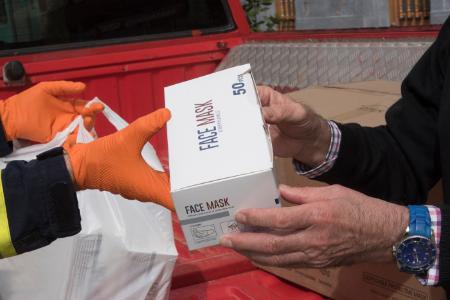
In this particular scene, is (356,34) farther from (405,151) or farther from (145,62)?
(405,151)

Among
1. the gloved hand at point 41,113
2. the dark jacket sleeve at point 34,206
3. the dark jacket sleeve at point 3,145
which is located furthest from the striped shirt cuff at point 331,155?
the dark jacket sleeve at point 3,145

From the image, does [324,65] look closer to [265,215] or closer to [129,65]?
[129,65]

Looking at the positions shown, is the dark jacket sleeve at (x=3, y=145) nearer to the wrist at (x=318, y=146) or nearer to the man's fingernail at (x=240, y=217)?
the wrist at (x=318, y=146)

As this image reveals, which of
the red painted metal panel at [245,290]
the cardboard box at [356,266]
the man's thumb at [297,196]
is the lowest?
the red painted metal panel at [245,290]

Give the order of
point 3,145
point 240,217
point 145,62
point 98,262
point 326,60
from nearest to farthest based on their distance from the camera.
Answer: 1. point 240,217
2. point 98,262
3. point 3,145
4. point 326,60
5. point 145,62

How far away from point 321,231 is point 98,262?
0.64 m

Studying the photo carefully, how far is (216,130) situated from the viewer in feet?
3.63

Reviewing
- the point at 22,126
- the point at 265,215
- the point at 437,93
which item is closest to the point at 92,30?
the point at 22,126

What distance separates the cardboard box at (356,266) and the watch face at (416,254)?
0.33 metres

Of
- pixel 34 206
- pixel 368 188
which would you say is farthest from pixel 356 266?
pixel 34 206

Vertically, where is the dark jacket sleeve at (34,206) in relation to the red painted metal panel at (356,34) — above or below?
below

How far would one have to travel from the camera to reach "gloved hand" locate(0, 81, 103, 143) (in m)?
1.79

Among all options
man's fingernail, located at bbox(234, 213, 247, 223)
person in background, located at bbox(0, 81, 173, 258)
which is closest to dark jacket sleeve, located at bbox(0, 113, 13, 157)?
person in background, located at bbox(0, 81, 173, 258)

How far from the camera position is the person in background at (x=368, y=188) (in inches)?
42.0
